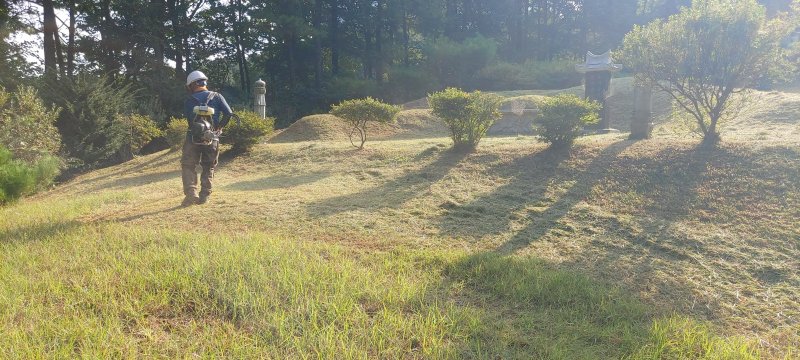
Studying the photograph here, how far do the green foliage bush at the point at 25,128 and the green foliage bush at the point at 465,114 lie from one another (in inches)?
316

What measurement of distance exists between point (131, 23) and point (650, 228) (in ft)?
74.4

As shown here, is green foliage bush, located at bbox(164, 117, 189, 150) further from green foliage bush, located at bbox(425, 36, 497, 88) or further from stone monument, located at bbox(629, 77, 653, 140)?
green foliage bush, located at bbox(425, 36, 497, 88)

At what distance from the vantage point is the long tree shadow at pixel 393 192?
515 centimetres

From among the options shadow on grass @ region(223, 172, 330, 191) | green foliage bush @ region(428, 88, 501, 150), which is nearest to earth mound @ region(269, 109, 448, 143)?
shadow on grass @ region(223, 172, 330, 191)

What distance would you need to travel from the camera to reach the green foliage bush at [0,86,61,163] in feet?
28.6

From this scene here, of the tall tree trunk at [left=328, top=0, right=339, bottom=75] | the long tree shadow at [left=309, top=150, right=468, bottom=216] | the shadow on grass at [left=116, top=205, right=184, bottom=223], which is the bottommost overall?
the shadow on grass at [left=116, top=205, right=184, bottom=223]

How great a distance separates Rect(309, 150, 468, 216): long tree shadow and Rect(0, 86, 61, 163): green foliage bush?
7.04 metres

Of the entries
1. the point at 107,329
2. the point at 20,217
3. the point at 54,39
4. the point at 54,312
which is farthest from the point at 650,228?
the point at 54,39

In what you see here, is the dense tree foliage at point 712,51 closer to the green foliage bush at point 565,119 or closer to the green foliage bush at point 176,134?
the green foliage bush at point 565,119

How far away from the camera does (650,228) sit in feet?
14.3

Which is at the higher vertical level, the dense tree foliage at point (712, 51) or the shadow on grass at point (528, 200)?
the dense tree foliage at point (712, 51)

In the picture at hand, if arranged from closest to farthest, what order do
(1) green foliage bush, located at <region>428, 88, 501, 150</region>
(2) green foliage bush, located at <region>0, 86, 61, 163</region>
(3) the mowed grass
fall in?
1. (3) the mowed grass
2. (1) green foliage bush, located at <region>428, 88, 501, 150</region>
3. (2) green foliage bush, located at <region>0, 86, 61, 163</region>

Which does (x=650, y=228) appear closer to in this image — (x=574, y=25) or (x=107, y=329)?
(x=107, y=329)

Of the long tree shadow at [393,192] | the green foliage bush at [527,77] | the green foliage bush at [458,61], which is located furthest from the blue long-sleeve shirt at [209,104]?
the green foliage bush at [458,61]
